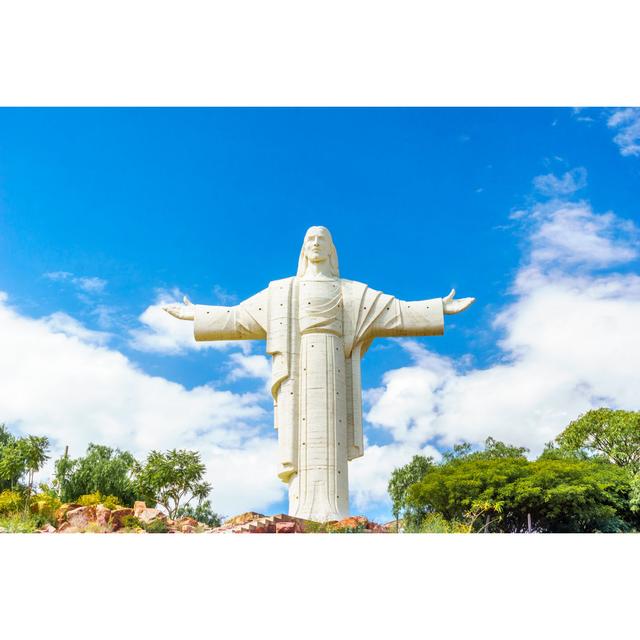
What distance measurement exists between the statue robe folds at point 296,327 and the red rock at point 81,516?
466 centimetres

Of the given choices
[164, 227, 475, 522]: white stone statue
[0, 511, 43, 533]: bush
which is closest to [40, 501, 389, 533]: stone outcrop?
[0, 511, 43, 533]: bush

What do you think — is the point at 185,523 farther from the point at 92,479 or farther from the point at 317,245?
the point at 92,479

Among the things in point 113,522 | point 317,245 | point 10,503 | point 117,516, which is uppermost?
point 317,245

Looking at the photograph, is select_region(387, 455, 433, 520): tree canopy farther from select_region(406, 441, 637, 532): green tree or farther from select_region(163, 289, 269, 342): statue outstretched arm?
select_region(163, 289, 269, 342): statue outstretched arm

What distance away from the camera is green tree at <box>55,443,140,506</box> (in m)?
28.8

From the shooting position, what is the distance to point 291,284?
19641 mm

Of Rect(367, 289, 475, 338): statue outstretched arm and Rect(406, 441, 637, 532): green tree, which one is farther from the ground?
Rect(367, 289, 475, 338): statue outstretched arm

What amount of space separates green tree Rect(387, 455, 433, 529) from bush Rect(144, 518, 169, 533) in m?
19.9

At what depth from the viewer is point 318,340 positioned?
18.9 metres

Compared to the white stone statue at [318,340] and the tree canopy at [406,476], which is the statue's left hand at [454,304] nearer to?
the white stone statue at [318,340]

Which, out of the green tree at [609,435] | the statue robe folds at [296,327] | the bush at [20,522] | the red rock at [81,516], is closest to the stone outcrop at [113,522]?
the red rock at [81,516]

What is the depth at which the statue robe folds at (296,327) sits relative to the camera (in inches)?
740

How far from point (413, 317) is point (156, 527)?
855 cm

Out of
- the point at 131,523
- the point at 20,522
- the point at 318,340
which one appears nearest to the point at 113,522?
the point at 131,523
